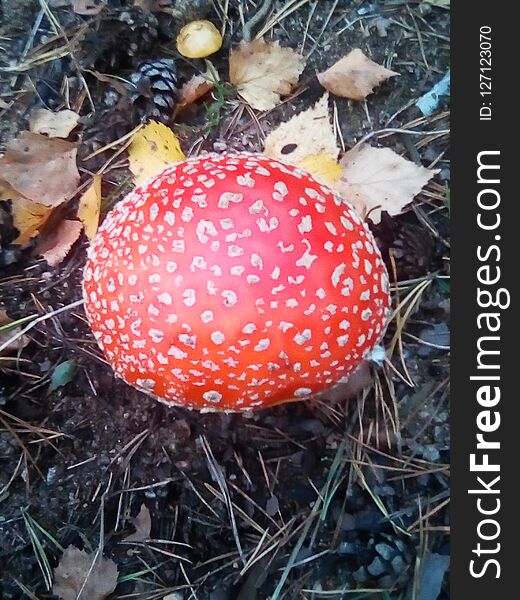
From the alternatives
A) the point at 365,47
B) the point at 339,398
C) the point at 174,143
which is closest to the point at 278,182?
the point at 174,143

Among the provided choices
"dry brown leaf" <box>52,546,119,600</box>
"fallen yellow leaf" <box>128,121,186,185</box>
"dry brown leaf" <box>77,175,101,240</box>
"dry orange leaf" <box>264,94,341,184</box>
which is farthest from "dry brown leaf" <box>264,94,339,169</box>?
"dry brown leaf" <box>52,546,119,600</box>

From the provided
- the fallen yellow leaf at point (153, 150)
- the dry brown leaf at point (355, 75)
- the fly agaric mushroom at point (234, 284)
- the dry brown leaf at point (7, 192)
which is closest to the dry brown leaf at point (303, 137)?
the dry brown leaf at point (355, 75)

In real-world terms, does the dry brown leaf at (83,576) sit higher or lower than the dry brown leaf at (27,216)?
lower

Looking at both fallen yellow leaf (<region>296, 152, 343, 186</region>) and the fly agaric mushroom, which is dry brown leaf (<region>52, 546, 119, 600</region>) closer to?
the fly agaric mushroom

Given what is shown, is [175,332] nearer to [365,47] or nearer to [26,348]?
[26,348]

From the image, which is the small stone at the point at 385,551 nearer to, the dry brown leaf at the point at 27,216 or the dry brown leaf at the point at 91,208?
the dry brown leaf at the point at 91,208

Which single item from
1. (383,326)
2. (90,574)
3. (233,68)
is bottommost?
(90,574)

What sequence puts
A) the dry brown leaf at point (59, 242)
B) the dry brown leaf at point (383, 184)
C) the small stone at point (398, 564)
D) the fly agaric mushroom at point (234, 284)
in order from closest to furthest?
the fly agaric mushroom at point (234, 284), the small stone at point (398, 564), the dry brown leaf at point (383, 184), the dry brown leaf at point (59, 242)
